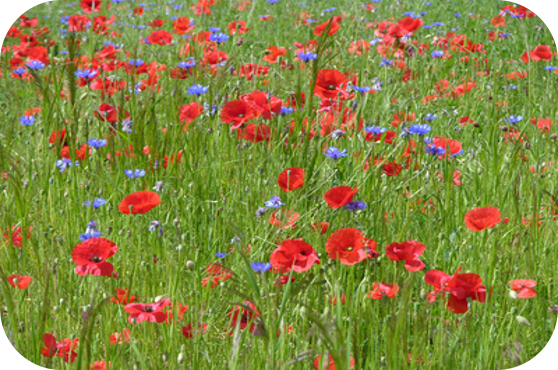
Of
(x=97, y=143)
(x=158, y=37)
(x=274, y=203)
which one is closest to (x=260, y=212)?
(x=274, y=203)

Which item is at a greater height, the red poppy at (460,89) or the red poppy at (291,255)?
the red poppy at (291,255)

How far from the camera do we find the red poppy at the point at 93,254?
1.19m

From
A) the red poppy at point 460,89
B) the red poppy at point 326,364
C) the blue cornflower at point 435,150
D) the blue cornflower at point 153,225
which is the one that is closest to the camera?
the red poppy at point 326,364

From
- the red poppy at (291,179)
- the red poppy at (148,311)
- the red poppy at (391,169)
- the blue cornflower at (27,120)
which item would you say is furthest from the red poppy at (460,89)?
the red poppy at (148,311)

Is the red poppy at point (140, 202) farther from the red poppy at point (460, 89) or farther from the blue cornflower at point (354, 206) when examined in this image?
the red poppy at point (460, 89)

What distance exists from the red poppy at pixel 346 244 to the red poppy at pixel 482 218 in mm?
230

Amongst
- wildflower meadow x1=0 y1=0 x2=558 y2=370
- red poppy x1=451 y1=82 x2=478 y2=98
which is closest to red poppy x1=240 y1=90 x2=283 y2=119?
wildflower meadow x1=0 y1=0 x2=558 y2=370

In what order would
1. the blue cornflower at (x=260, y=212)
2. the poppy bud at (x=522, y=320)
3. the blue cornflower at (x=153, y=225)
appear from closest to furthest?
the poppy bud at (x=522, y=320) < the blue cornflower at (x=153, y=225) < the blue cornflower at (x=260, y=212)

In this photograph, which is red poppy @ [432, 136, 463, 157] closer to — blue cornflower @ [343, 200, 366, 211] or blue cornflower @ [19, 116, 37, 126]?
blue cornflower @ [343, 200, 366, 211]

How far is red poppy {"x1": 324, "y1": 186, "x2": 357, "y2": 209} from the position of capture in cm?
140

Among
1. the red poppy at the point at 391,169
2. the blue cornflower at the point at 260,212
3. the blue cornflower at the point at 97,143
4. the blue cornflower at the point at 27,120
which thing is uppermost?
the blue cornflower at the point at 260,212

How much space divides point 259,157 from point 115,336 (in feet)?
2.92

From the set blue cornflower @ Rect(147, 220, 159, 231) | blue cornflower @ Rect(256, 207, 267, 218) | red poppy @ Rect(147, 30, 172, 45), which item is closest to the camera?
blue cornflower @ Rect(147, 220, 159, 231)

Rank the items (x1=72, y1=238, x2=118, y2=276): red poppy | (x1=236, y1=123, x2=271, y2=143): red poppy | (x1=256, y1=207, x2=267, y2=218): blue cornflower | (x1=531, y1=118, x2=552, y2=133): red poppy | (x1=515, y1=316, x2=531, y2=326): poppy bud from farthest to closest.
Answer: (x1=531, y1=118, x2=552, y2=133): red poppy, (x1=236, y1=123, x2=271, y2=143): red poppy, (x1=256, y1=207, x2=267, y2=218): blue cornflower, (x1=72, y1=238, x2=118, y2=276): red poppy, (x1=515, y1=316, x2=531, y2=326): poppy bud
